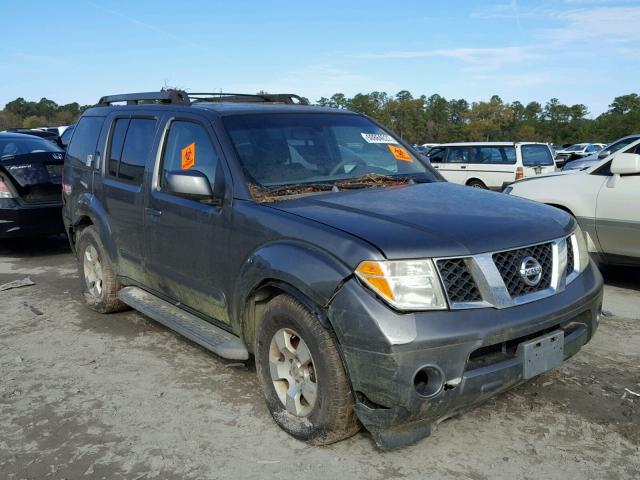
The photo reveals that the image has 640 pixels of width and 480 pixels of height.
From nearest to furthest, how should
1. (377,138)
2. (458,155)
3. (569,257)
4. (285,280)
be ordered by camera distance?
(285,280) → (569,257) → (377,138) → (458,155)

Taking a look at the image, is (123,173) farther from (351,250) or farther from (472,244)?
(472,244)

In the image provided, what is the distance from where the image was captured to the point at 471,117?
381 feet

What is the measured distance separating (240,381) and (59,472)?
133 cm

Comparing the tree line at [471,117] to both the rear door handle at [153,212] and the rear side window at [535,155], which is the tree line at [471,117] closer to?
the rear side window at [535,155]

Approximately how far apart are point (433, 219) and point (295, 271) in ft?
2.49

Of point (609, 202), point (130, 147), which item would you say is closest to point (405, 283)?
point (130, 147)

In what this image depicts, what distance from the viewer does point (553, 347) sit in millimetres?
3051

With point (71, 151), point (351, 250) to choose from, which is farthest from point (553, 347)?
point (71, 151)

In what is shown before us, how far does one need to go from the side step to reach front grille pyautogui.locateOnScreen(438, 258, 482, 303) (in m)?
1.42

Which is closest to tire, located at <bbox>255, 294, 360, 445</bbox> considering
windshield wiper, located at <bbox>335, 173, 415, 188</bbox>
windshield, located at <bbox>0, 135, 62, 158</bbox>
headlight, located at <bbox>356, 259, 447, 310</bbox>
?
headlight, located at <bbox>356, 259, 447, 310</bbox>

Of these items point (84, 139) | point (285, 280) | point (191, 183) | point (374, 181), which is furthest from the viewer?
point (84, 139)

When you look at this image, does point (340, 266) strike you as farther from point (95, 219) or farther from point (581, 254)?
point (95, 219)

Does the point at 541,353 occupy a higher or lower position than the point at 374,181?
lower

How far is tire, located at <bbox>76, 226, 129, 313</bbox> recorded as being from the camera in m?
5.40
